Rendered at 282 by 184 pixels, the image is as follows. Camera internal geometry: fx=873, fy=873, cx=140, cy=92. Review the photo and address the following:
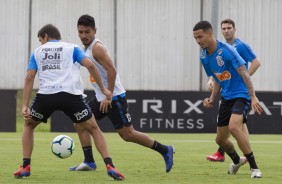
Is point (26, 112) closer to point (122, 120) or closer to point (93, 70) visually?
point (93, 70)

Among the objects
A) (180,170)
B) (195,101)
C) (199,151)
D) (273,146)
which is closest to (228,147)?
(180,170)

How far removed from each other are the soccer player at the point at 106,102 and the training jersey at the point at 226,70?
1.13 meters

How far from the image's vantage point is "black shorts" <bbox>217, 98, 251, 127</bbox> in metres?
11.2

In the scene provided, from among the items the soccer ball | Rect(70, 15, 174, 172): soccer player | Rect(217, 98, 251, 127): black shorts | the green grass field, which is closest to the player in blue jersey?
Rect(217, 98, 251, 127): black shorts

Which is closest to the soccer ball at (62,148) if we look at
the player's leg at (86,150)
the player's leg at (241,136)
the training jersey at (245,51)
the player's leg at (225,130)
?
the player's leg at (86,150)

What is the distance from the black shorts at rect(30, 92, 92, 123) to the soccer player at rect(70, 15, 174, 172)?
307 mm

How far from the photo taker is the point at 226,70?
1121 centimetres

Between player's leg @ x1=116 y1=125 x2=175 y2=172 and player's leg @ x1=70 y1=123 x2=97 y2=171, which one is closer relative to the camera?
player's leg @ x1=116 y1=125 x2=175 y2=172

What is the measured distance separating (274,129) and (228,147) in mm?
12899

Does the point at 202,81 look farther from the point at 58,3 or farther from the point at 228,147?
the point at 228,147

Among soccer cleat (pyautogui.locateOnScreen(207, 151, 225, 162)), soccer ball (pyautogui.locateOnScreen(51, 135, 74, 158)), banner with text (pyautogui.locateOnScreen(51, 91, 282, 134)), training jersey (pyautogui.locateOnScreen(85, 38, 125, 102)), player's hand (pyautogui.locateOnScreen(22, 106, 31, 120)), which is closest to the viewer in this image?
player's hand (pyautogui.locateOnScreen(22, 106, 31, 120))

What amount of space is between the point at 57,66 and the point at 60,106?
48 centimetres

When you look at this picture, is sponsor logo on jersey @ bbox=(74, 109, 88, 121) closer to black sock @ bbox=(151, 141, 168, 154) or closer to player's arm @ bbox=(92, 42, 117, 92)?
player's arm @ bbox=(92, 42, 117, 92)

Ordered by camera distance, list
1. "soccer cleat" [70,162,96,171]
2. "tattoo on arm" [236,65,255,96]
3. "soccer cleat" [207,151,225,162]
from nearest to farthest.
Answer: "tattoo on arm" [236,65,255,96]
"soccer cleat" [70,162,96,171]
"soccer cleat" [207,151,225,162]
